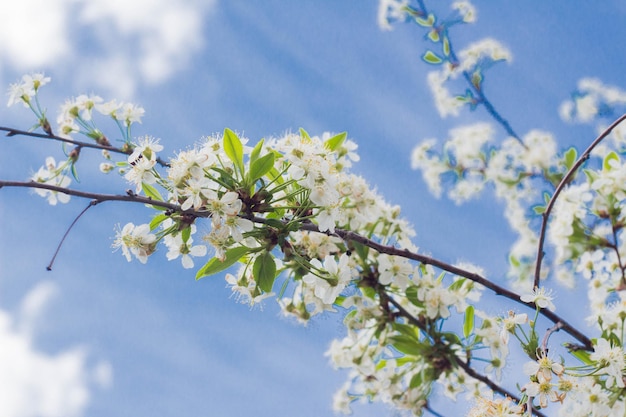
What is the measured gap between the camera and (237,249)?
1.66 m

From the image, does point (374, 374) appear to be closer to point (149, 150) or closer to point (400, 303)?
point (400, 303)

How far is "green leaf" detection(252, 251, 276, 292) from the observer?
1.73 metres

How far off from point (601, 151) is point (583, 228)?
1.17m

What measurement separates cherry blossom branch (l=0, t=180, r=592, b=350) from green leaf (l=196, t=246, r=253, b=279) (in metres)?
0.16

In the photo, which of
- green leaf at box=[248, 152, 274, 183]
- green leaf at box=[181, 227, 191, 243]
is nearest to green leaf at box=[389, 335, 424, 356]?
green leaf at box=[181, 227, 191, 243]

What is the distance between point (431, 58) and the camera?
377cm

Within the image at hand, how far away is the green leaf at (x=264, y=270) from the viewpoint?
5.69ft

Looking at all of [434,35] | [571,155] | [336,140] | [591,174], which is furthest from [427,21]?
[336,140]

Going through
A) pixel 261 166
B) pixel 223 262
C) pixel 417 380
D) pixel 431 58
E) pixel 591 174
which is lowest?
pixel 223 262

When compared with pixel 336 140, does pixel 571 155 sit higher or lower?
higher

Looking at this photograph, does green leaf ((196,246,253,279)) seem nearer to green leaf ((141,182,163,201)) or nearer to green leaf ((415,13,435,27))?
green leaf ((141,182,163,201))

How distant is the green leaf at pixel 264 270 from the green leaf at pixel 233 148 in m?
0.26

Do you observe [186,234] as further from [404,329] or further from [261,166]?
[404,329]

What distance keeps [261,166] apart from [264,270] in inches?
13.7
